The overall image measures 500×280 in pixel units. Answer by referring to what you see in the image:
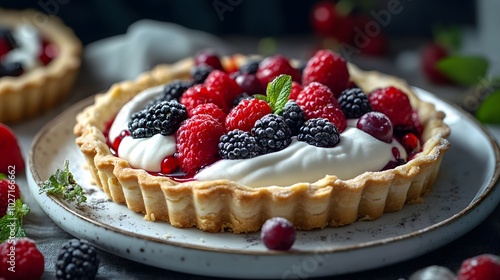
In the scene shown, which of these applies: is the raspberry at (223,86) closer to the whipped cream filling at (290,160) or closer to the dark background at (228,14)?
the whipped cream filling at (290,160)

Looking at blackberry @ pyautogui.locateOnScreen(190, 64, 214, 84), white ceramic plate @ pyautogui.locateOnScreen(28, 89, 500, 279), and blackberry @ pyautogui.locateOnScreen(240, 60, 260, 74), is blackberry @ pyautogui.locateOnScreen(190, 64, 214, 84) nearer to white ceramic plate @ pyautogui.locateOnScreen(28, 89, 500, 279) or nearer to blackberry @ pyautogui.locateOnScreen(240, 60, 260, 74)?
blackberry @ pyautogui.locateOnScreen(240, 60, 260, 74)

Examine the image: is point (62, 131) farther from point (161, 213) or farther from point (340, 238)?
point (340, 238)

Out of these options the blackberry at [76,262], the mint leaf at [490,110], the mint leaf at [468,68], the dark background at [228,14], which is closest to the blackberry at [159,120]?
the blackberry at [76,262]

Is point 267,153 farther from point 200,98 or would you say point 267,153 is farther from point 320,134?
point 200,98

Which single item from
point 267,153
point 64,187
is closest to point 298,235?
point 267,153

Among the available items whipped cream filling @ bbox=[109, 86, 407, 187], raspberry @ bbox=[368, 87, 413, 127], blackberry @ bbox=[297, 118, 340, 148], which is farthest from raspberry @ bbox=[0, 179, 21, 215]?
raspberry @ bbox=[368, 87, 413, 127]
